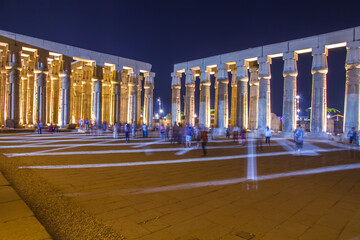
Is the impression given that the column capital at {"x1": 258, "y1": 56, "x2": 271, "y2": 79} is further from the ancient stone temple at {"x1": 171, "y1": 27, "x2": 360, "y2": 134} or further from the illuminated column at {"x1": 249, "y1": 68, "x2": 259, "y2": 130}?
the illuminated column at {"x1": 249, "y1": 68, "x2": 259, "y2": 130}

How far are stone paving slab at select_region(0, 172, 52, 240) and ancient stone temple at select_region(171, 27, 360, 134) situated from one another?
2357 centimetres

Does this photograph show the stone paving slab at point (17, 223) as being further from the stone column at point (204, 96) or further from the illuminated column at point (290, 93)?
the stone column at point (204, 96)

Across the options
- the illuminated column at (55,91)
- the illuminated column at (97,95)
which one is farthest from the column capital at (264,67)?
the illuminated column at (55,91)

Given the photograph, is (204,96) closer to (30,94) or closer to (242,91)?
(242,91)

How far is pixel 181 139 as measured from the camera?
16.6 meters

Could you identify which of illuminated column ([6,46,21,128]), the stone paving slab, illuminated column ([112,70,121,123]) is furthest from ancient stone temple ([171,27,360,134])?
the stone paving slab

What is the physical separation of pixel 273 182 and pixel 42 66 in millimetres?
25875

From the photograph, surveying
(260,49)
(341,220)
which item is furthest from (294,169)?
(260,49)

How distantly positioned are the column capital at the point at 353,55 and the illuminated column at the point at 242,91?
32.2 ft

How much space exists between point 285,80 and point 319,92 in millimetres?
3439

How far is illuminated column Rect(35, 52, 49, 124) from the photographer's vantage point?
24156 mm

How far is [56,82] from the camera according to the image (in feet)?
89.8

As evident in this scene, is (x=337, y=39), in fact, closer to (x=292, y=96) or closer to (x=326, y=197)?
(x=292, y=96)

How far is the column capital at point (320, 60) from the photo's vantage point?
2158cm
